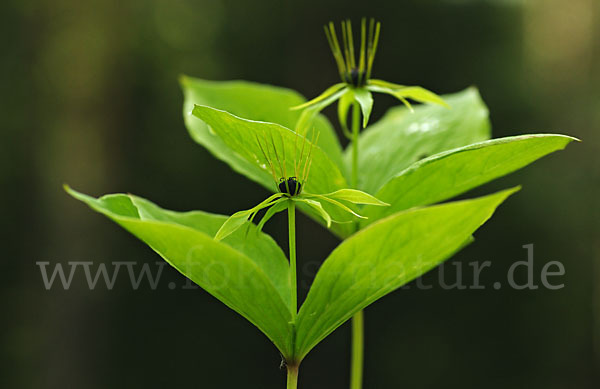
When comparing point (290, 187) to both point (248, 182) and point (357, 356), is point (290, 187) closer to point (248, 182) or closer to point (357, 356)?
point (357, 356)

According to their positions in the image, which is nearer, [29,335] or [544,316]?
[29,335]

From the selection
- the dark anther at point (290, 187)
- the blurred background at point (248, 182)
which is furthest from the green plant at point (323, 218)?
the blurred background at point (248, 182)

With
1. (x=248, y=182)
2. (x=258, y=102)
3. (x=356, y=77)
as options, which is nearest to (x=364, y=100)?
(x=356, y=77)

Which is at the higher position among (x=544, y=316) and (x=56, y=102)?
(x=56, y=102)

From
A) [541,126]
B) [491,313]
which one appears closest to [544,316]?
[491,313]

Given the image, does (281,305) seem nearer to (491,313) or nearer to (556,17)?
(491,313)
